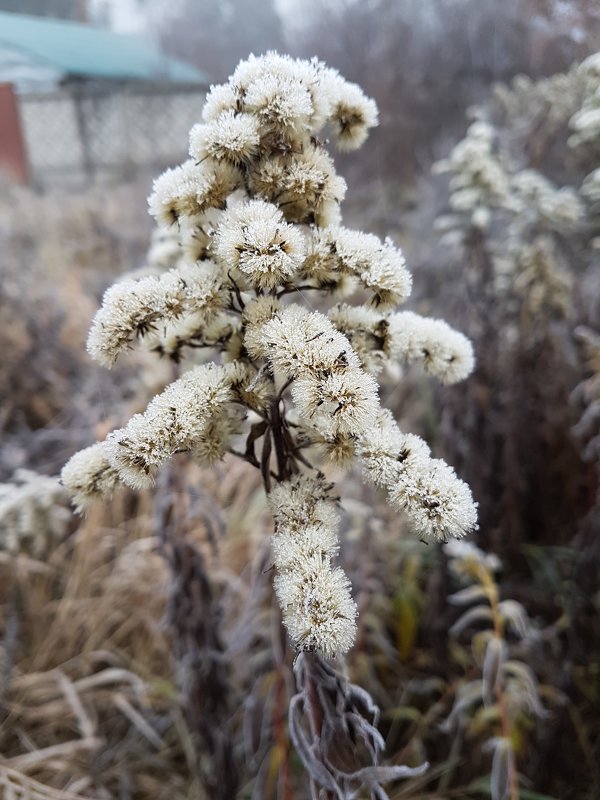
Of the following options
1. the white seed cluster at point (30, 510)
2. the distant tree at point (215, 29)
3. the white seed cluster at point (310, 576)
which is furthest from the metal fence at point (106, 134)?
the white seed cluster at point (310, 576)

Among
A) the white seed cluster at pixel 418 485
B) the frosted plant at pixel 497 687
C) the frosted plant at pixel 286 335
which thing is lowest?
the frosted plant at pixel 497 687

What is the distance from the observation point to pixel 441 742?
170cm

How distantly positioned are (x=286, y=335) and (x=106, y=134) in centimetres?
710

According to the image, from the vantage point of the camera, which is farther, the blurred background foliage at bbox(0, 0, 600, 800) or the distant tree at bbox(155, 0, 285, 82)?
the distant tree at bbox(155, 0, 285, 82)

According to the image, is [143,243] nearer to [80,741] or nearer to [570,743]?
[80,741]

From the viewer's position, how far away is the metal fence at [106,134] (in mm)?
5844

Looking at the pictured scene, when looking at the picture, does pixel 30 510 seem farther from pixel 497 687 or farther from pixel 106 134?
pixel 106 134

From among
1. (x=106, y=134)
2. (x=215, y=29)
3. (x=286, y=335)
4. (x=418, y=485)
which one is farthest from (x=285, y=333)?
(x=106, y=134)

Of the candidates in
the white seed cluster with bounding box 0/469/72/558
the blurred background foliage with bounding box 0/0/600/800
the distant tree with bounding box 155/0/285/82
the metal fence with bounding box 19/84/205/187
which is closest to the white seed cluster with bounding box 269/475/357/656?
the blurred background foliage with bounding box 0/0/600/800

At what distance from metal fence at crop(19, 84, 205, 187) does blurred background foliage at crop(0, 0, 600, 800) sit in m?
3.41

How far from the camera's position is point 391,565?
2.09 m

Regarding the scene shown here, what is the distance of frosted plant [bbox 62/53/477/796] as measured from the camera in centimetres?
67

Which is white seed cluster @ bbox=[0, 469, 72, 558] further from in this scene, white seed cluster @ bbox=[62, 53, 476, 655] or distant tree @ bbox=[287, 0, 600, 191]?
distant tree @ bbox=[287, 0, 600, 191]

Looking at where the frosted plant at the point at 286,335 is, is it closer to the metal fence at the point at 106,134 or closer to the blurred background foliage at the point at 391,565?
the blurred background foliage at the point at 391,565
